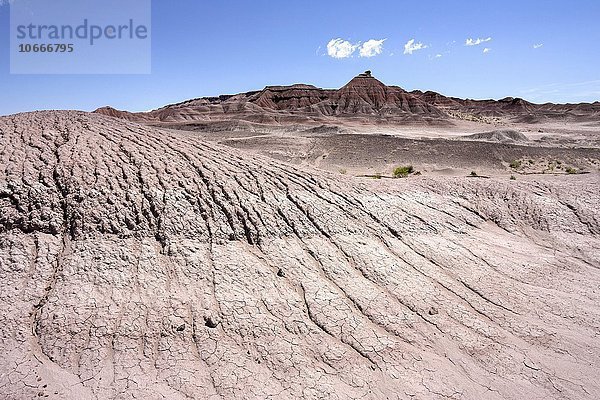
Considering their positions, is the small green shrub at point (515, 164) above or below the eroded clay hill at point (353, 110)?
below

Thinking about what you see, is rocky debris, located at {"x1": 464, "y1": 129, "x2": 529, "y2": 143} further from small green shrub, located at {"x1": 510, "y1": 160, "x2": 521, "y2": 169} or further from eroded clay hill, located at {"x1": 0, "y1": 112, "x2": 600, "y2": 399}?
eroded clay hill, located at {"x1": 0, "y1": 112, "x2": 600, "y2": 399}

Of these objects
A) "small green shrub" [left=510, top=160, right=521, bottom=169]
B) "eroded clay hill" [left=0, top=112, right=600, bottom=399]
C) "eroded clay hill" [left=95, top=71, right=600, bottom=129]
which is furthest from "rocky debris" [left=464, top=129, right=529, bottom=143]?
"eroded clay hill" [left=0, top=112, right=600, bottom=399]

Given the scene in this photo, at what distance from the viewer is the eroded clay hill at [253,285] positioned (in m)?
5.32

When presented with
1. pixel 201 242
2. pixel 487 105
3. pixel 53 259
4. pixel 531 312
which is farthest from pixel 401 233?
pixel 487 105

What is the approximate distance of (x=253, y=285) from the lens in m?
6.68

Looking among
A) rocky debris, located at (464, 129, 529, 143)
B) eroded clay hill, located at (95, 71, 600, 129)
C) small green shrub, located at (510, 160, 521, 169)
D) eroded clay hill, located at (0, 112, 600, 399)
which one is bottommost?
eroded clay hill, located at (0, 112, 600, 399)

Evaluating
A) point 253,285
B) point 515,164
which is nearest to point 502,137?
point 515,164

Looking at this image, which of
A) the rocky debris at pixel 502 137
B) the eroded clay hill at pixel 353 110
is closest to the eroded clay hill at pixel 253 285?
the rocky debris at pixel 502 137

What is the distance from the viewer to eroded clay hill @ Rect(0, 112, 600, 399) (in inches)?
209

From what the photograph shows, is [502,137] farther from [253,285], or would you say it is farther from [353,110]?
[353,110]

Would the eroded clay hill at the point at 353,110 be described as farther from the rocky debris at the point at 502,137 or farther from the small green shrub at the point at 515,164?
the small green shrub at the point at 515,164

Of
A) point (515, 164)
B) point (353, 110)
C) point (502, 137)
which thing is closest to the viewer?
point (515, 164)

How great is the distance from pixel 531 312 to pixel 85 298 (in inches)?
299

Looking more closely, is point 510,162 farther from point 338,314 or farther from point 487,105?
point 487,105
